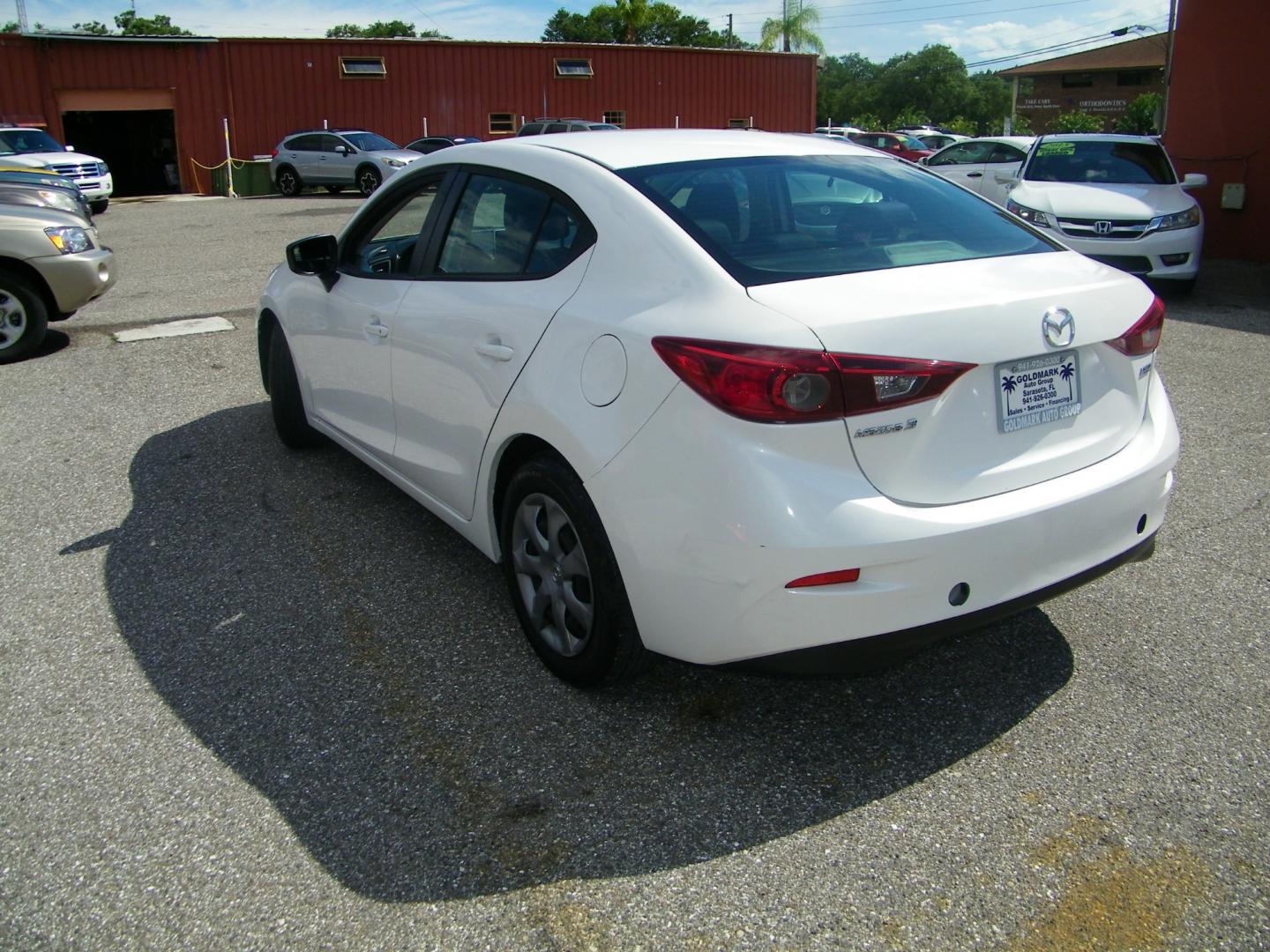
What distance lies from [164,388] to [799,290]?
5650mm

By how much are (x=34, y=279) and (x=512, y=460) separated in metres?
6.45

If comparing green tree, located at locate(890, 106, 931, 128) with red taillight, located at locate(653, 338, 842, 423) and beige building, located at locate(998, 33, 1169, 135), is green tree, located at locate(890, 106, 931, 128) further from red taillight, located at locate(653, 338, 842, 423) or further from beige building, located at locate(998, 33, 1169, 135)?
red taillight, located at locate(653, 338, 842, 423)

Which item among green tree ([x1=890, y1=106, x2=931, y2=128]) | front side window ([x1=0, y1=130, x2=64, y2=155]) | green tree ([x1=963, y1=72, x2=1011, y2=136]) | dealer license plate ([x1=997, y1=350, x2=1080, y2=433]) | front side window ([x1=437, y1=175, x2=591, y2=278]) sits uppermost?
green tree ([x1=963, y1=72, x2=1011, y2=136])

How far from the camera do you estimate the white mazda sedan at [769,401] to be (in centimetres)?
253

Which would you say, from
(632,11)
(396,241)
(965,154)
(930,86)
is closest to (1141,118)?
(632,11)

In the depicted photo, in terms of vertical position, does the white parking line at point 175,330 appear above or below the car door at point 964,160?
below

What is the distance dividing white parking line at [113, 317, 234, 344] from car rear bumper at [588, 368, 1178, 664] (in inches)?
277

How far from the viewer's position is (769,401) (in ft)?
8.20

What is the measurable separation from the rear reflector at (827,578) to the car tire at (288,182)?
26.8 metres

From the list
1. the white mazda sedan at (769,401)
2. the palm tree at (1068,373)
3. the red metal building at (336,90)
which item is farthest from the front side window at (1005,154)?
the red metal building at (336,90)

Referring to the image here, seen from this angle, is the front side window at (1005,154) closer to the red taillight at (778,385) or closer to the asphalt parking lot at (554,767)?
the asphalt parking lot at (554,767)

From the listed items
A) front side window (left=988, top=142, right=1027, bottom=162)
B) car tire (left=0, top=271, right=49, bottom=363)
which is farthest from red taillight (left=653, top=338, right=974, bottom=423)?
front side window (left=988, top=142, right=1027, bottom=162)

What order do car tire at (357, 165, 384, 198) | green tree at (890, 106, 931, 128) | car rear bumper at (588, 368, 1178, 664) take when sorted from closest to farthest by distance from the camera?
car rear bumper at (588, 368, 1178, 664), car tire at (357, 165, 384, 198), green tree at (890, 106, 931, 128)

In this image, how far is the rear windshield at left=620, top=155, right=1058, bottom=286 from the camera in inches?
115
